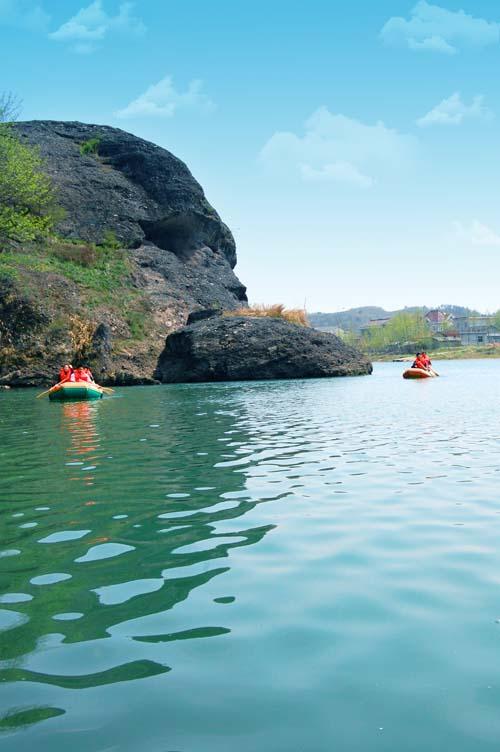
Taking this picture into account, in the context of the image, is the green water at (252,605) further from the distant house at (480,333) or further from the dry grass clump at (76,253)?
the distant house at (480,333)

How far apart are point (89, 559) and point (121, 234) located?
51.3 m

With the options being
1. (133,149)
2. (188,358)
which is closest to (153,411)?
(188,358)

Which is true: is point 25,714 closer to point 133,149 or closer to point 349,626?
point 349,626

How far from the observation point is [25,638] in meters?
3.97

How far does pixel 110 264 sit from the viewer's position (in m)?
51.0

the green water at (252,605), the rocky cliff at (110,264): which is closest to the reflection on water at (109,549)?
the green water at (252,605)

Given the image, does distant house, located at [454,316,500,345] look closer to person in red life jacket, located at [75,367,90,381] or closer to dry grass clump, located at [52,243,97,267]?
dry grass clump, located at [52,243,97,267]

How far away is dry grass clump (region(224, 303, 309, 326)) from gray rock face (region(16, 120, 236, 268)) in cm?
1300

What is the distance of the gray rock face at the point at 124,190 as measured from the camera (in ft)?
180

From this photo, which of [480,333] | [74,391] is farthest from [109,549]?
[480,333]

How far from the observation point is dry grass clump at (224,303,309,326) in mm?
46594

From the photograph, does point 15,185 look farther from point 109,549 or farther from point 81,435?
point 109,549

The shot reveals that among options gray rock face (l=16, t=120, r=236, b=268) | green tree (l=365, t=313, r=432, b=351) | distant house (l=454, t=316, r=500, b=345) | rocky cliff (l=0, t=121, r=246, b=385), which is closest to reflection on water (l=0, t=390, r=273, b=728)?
rocky cliff (l=0, t=121, r=246, b=385)

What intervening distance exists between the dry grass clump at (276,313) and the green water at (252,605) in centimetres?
3646
